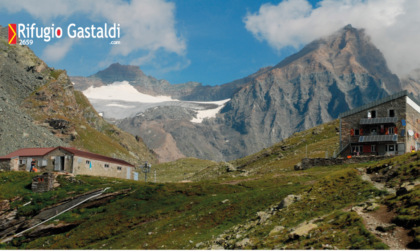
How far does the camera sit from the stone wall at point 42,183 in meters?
73.1

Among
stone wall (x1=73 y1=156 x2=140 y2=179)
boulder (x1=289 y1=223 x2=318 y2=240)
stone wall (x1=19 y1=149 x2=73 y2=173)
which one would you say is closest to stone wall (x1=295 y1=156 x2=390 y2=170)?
boulder (x1=289 y1=223 x2=318 y2=240)

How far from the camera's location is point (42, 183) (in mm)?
73562

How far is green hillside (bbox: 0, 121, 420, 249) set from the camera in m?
28.8

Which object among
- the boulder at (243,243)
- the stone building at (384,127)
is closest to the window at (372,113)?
the stone building at (384,127)

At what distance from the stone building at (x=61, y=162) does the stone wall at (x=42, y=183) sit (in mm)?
15196

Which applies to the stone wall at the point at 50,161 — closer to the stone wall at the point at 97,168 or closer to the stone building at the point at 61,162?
the stone building at the point at 61,162

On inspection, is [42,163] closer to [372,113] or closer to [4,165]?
[4,165]

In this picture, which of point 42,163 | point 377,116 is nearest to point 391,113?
point 377,116

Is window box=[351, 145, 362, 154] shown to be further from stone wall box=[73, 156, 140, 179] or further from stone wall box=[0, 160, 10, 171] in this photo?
stone wall box=[0, 160, 10, 171]

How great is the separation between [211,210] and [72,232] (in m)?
19.6

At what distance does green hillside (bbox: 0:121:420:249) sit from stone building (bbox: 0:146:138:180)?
13.0m

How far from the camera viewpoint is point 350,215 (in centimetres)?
3012

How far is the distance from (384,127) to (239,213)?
4986 centimetres

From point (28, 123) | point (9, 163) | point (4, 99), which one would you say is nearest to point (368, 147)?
point (9, 163)
